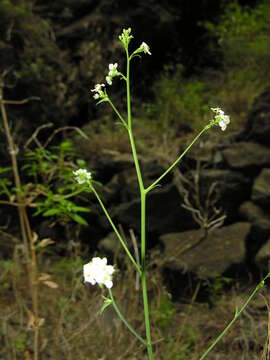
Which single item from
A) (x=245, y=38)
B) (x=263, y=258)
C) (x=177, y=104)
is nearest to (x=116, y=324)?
(x=263, y=258)

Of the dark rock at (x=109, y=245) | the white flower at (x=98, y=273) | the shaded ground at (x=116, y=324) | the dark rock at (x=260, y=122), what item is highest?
the dark rock at (x=260, y=122)

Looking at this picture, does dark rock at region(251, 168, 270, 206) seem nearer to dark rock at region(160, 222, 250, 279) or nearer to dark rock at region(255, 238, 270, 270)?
dark rock at region(160, 222, 250, 279)

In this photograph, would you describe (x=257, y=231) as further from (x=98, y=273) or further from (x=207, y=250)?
(x=98, y=273)

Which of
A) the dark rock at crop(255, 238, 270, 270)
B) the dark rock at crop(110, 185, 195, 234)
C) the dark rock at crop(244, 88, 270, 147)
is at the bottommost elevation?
the dark rock at crop(255, 238, 270, 270)

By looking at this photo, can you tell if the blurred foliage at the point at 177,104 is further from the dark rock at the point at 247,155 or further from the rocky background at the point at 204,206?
the dark rock at the point at 247,155

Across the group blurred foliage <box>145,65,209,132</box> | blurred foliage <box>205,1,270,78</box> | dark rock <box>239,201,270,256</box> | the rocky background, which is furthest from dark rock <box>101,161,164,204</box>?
blurred foliage <box>205,1,270,78</box>

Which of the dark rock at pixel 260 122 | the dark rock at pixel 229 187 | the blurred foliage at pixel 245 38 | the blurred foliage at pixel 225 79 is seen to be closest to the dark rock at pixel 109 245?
the dark rock at pixel 229 187
